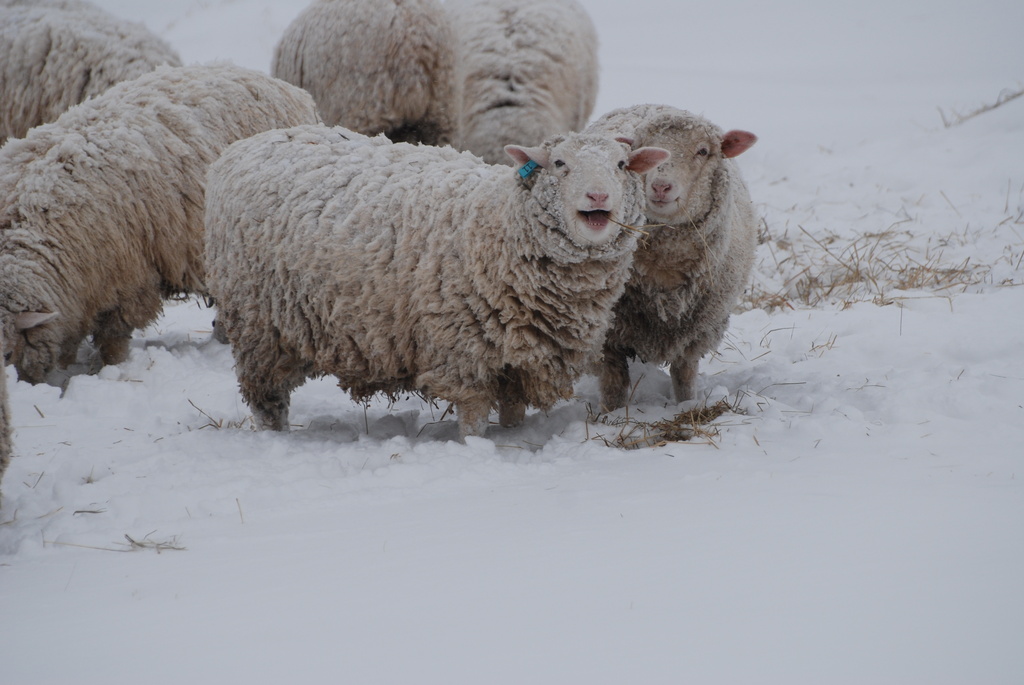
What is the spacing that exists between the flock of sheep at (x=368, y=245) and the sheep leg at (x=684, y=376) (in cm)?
1

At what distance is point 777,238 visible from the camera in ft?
21.9

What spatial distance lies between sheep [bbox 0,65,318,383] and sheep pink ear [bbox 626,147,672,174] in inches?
105

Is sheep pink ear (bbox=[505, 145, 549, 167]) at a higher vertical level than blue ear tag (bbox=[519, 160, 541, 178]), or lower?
higher

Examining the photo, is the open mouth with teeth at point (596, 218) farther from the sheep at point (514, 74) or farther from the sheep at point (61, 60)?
the sheep at point (61, 60)

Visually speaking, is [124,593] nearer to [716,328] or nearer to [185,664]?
[185,664]

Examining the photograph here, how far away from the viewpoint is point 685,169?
385 cm

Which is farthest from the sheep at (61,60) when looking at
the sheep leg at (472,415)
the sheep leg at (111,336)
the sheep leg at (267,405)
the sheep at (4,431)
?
the sheep leg at (472,415)

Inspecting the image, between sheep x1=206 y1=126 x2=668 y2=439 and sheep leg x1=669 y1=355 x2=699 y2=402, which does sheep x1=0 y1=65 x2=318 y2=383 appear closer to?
sheep x1=206 y1=126 x2=668 y2=439

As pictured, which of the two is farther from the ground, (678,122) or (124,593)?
(678,122)

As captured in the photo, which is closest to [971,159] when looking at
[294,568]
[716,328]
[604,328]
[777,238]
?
[777,238]

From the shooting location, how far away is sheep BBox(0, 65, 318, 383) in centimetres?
485

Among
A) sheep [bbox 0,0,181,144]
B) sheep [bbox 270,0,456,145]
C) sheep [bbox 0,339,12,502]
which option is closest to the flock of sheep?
sheep [bbox 0,339,12,502]

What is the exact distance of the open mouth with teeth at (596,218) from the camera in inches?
135

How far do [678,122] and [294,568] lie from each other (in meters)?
2.43
